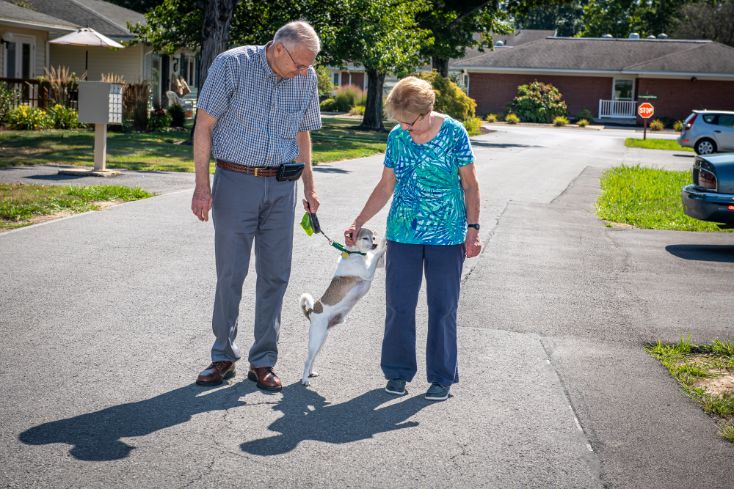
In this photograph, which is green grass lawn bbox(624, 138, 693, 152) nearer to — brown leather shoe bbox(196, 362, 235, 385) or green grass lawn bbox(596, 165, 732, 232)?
green grass lawn bbox(596, 165, 732, 232)

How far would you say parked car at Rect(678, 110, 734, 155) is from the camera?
32.8 m

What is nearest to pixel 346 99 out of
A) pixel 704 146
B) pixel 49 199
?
pixel 704 146

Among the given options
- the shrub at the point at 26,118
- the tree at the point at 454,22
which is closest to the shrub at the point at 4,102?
the shrub at the point at 26,118

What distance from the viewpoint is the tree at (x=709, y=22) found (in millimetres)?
74562

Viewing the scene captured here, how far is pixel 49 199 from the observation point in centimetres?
1220

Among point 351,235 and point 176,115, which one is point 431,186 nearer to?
point 351,235

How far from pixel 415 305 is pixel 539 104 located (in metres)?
54.8

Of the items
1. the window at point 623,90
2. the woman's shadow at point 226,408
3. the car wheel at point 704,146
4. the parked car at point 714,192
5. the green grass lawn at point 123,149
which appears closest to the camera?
the woman's shadow at point 226,408

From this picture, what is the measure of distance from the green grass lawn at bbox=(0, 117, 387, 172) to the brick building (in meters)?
34.5

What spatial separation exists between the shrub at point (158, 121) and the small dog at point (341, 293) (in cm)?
2405

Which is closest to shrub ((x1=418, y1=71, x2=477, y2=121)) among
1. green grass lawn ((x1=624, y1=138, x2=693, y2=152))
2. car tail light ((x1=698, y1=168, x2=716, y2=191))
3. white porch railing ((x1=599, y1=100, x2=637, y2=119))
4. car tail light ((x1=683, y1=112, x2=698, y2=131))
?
green grass lawn ((x1=624, y1=138, x2=693, y2=152))

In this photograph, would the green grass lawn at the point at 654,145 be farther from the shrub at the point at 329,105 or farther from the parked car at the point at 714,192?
the parked car at the point at 714,192

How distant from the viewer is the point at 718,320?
25.0ft

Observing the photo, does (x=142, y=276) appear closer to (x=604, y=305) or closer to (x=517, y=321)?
(x=517, y=321)
